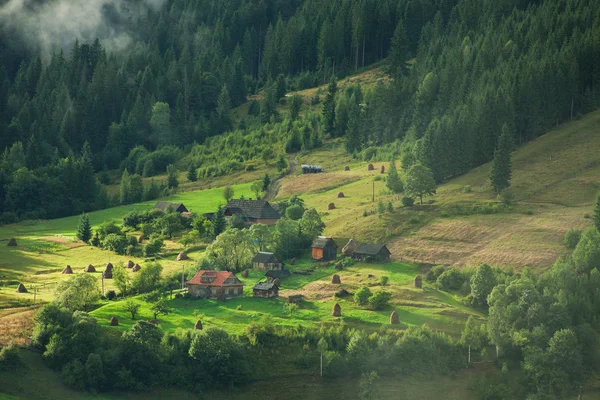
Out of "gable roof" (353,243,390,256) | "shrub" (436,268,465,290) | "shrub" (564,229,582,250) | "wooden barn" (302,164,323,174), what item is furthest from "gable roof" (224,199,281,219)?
"shrub" (564,229,582,250)

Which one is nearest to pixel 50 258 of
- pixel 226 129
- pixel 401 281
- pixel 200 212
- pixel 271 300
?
pixel 200 212

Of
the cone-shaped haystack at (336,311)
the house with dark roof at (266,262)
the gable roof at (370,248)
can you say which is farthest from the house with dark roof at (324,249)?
the cone-shaped haystack at (336,311)

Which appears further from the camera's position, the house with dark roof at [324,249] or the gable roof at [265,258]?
the house with dark roof at [324,249]

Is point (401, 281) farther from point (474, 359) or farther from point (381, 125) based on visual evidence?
point (381, 125)

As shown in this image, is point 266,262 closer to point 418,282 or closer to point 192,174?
point 418,282

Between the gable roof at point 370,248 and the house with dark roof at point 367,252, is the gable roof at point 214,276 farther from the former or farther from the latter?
the gable roof at point 370,248

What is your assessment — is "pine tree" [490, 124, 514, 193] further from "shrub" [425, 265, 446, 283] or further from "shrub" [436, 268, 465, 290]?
"shrub" [436, 268, 465, 290]
